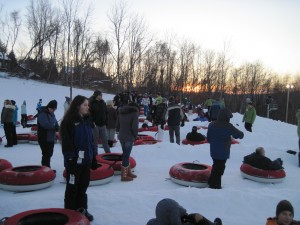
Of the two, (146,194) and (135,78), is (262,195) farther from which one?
(135,78)

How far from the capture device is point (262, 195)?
546cm

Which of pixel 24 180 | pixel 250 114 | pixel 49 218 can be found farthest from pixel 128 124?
pixel 250 114

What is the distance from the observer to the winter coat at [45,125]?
6883 millimetres

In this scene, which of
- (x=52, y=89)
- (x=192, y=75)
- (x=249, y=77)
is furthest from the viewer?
(x=249, y=77)

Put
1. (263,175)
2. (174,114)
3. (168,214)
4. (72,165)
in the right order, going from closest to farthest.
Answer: (168,214) → (72,165) → (263,175) → (174,114)

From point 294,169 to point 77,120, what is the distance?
766cm

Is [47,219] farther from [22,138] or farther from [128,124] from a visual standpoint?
[22,138]

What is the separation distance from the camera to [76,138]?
4.04 meters

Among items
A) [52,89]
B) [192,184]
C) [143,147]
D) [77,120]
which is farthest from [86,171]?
[52,89]

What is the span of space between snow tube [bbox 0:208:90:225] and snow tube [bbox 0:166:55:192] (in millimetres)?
2438

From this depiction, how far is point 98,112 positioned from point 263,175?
4.30 metres

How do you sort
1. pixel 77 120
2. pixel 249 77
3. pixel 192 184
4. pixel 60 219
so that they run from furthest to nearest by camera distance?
pixel 249 77 → pixel 192 184 → pixel 77 120 → pixel 60 219

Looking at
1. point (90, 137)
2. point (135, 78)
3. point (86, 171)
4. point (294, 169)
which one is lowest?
point (294, 169)

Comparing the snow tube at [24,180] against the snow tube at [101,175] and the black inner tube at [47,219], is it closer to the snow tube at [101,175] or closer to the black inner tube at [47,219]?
the snow tube at [101,175]
